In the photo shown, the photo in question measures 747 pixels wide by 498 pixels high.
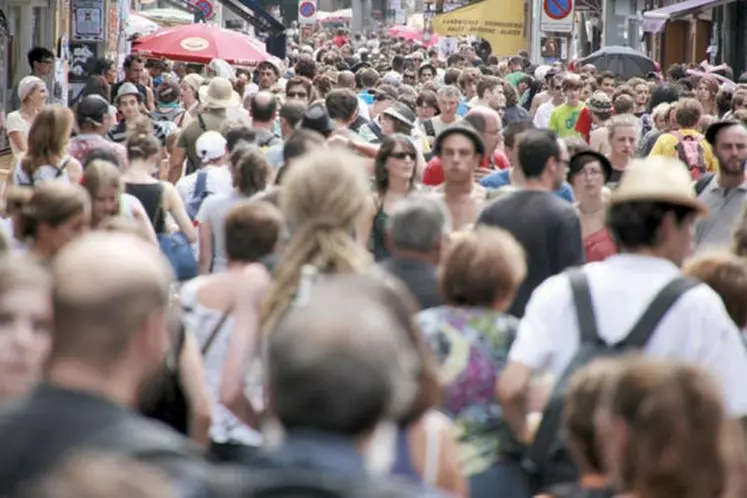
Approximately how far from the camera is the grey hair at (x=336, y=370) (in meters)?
3.11

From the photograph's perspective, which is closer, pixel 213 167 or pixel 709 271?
pixel 709 271

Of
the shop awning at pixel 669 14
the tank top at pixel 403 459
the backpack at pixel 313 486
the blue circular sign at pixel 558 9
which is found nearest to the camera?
the backpack at pixel 313 486

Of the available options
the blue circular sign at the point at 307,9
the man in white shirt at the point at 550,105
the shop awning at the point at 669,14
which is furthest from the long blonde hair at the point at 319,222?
the blue circular sign at the point at 307,9

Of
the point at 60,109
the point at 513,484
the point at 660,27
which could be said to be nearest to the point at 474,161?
the point at 60,109

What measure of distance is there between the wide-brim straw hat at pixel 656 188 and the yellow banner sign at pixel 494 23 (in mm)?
29268

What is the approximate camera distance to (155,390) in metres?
5.79

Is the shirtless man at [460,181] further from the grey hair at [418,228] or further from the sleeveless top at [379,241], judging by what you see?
the grey hair at [418,228]

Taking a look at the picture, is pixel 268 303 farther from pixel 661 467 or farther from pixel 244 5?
pixel 244 5

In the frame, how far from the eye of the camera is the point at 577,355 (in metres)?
5.46

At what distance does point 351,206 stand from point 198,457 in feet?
7.44

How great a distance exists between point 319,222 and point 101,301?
2245mm

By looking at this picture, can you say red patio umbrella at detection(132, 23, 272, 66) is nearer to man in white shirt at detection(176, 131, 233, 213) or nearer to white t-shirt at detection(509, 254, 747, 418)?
man in white shirt at detection(176, 131, 233, 213)

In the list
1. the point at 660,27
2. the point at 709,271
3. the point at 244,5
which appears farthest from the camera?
the point at 660,27

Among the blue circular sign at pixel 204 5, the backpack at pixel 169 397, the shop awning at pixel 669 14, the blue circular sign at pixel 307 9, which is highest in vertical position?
the blue circular sign at pixel 307 9
